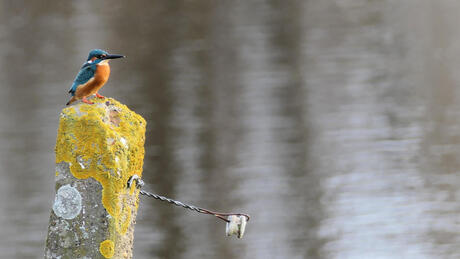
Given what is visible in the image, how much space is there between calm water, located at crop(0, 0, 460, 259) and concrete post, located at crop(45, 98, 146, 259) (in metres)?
4.23

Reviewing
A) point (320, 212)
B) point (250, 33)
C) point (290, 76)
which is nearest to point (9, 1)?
point (250, 33)

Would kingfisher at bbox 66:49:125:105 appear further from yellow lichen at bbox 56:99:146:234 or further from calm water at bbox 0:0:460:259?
calm water at bbox 0:0:460:259

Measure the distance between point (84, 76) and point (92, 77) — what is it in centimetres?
3

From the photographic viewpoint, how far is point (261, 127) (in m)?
8.21

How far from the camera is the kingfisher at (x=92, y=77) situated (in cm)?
197

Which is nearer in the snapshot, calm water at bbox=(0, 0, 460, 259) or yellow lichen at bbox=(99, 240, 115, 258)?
yellow lichen at bbox=(99, 240, 115, 258)

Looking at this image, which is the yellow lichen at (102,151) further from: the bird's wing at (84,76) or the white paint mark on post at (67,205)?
the bird's wing at (84,76)

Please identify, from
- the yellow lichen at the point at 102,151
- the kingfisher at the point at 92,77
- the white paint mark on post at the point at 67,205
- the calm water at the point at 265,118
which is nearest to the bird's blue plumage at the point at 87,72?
the kingfisher at the point at 92,77

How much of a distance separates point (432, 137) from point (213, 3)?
6545 millimetres

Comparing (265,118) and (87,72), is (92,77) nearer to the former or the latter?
(87,72)

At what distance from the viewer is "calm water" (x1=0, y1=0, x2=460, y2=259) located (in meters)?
6.30

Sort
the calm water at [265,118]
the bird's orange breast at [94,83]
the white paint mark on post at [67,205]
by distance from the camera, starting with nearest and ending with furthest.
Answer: the white paint mark on post at [67,205] → the bird's orange breast at [94,83] → the calm water at [265,118]

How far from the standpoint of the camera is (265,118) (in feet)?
27.8

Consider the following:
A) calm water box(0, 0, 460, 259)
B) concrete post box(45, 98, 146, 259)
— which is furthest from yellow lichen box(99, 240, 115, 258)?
calm water box(0, 0, 460, 259)
